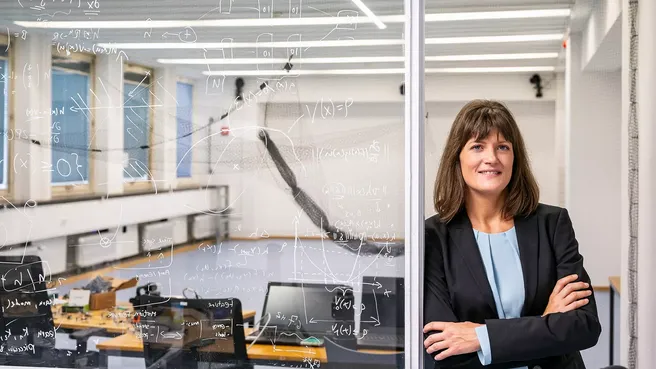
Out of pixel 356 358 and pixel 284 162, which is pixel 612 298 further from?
pixel 284 162

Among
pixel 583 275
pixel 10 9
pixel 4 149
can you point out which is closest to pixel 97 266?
pixel 4 149

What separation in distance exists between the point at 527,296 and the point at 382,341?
66cm

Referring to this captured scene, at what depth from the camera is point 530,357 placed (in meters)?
2.04

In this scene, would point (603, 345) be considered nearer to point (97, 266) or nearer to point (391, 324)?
point (391, 324)

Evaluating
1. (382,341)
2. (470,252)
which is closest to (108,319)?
(382,341)

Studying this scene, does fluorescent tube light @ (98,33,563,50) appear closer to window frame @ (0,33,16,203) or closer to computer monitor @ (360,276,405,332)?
window frame @ (0,33,16,203)

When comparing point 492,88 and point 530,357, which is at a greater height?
point 492,88

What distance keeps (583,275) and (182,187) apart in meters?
1.51

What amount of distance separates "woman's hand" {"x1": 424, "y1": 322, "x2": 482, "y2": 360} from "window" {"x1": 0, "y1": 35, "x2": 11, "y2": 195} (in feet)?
6.05

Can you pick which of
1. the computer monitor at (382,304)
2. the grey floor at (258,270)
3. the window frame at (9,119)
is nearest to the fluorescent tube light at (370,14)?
the grey floor at (258,270)

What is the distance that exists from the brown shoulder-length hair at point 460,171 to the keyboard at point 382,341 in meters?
0.56

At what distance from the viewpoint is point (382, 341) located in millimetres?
2580

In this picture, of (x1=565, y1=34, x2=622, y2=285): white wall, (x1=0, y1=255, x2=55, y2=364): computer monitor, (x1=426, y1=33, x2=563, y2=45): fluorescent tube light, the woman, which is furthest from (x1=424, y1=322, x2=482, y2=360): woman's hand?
(x1=0, y1=255, x2=55, y2=364): computer monitor

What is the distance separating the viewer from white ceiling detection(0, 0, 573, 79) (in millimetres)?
2564
